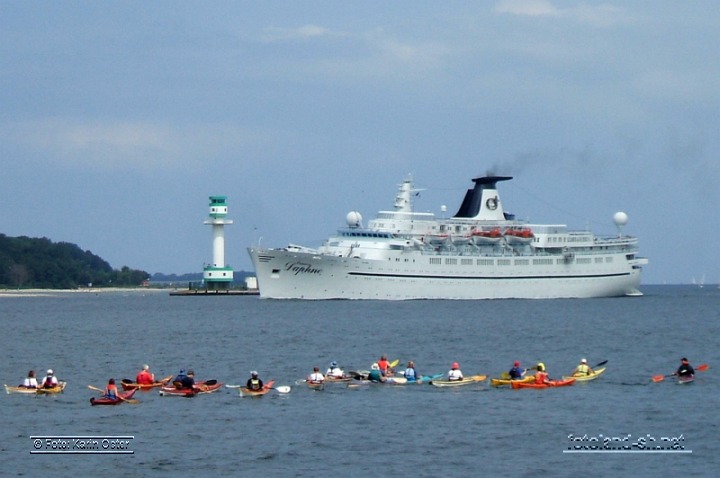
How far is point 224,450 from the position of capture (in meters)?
34.0

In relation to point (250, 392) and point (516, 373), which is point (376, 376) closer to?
point (516, 373)

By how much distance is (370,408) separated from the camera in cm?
4138

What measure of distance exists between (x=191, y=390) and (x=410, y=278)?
207ft

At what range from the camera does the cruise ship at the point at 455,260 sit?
4109 inches

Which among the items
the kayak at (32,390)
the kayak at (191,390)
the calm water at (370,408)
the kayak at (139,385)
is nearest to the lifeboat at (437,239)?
the calm water at (370,408)

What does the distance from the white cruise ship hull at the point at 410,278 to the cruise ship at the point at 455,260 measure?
0.08 metres

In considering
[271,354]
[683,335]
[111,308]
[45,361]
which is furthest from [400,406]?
[111,308]

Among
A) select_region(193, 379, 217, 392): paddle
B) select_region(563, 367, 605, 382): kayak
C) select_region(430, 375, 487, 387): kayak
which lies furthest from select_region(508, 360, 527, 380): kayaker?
select_region(193, 379, 217, 392): paddle

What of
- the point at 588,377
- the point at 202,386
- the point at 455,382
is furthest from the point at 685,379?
the point at 202,386

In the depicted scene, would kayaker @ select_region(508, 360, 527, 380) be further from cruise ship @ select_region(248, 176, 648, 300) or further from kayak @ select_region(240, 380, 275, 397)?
cruise ship @ select_region(248, 176, 648, 300)

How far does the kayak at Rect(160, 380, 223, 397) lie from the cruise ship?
57.5 metres

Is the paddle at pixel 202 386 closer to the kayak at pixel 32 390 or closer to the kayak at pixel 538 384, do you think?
the kayak at pixel 32 390

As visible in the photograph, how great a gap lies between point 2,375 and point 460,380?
823 inches

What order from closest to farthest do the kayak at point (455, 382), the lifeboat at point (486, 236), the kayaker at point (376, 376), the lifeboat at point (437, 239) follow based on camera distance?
the kayak at point (455, 382)
the kayaker at point (376, 376)
the lifeboat at point (437, 239)
the lifeboat at point (486, 236)
